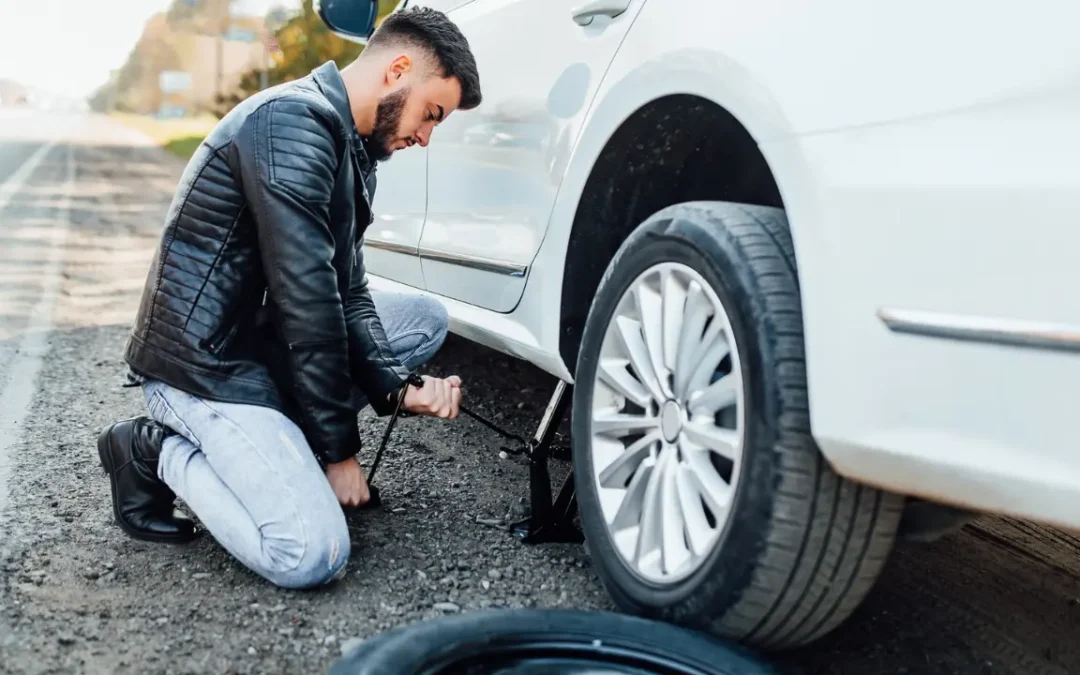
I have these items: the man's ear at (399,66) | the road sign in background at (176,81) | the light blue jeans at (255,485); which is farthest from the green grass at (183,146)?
the road sign in background at (176,81)

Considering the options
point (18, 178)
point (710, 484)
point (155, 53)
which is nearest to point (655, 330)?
point (710, 484)

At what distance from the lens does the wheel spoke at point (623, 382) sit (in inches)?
75.6

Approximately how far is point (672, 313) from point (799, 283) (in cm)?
32

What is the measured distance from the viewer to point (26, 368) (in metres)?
3.90

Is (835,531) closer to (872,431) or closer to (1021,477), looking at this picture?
(872,431)

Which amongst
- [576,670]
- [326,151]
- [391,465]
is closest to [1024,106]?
[576,670]

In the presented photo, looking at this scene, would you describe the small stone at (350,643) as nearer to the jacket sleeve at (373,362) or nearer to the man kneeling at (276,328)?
the man kneeling at (276,328)

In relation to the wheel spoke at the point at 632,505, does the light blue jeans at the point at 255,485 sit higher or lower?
lower

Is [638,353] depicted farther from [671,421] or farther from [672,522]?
[672,522]

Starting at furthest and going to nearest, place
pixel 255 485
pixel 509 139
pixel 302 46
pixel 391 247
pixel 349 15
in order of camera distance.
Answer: pixel 302 46, pixel 391 247, pixel 349 15, pixel 509 139, pixel 255 485

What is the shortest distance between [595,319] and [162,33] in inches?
4262

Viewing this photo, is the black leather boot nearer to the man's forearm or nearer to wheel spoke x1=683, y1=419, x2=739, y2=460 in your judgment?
the man's forearm

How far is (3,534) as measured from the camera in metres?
2.28

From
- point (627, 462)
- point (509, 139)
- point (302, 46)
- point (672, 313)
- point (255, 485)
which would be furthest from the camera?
point (302, 46)
